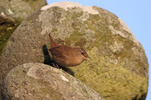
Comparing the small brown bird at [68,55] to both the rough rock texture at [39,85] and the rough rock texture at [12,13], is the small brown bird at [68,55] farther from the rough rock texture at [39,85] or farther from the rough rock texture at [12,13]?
the rough rock texture at [12,13]

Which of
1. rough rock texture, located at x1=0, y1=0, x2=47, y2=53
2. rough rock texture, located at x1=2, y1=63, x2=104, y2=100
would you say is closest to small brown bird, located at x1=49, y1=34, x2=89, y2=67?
rough rock texture, located at x1=2, y1=63, x2=104, y2=100

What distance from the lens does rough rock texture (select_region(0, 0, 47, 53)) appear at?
10154 millimetres

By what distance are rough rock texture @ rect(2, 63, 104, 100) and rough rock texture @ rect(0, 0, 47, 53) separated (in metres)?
4.82

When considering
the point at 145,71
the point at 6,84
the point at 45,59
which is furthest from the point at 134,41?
the point at 6,84

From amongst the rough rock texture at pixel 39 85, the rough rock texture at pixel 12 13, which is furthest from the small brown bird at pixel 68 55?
the rough rock texture at pixel 12 13

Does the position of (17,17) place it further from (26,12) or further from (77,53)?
(77,53)

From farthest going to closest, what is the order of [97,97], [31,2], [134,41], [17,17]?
[31,2] → [17,17] → [134,41] → [97,97]

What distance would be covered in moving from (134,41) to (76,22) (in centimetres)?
182

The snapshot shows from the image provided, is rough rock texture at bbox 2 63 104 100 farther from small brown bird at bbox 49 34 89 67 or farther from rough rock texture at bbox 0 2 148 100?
rough rock texture at bbox 0 2 148 100

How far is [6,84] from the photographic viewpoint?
536 cm

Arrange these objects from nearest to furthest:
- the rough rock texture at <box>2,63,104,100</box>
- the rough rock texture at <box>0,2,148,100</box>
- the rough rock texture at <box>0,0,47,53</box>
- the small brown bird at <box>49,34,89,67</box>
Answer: the rough rock texture at <box>2,63,104,100</box>
the small brown bird at <box>49,34,89,67</box>
the rough rock texture at <box>0,2,148,100</box>
the rough rock texture at <box>0,0,47,53</box>

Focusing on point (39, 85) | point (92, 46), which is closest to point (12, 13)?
point (92, 46)

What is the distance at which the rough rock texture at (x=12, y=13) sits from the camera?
10.2m

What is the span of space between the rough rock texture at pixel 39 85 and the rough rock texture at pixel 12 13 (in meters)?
4.82
